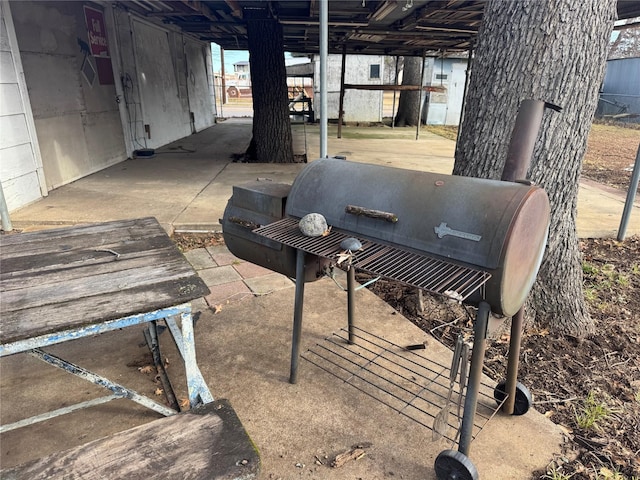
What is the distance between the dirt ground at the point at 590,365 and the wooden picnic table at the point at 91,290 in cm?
156

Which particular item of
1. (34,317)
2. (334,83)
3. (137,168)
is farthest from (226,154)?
(334,83)

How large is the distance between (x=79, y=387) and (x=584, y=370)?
2654mm

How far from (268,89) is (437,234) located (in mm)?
6253

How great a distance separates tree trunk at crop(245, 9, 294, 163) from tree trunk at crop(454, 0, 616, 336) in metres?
5.05

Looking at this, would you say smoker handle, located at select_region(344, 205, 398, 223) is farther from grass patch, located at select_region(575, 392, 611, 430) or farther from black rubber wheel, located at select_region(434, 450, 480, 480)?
grass patch, located at select_region(575, 392, 611, 430)

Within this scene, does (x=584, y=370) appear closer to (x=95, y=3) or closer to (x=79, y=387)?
(x=79, y=387)

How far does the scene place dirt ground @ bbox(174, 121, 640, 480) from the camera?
5.70ft

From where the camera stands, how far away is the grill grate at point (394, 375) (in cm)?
196

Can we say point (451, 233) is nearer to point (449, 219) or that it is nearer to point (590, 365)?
point (449, 219)

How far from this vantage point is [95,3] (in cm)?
664

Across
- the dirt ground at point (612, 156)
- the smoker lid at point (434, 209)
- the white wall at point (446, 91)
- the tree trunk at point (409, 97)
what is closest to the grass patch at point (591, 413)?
the smoker lid at point (434, 209)

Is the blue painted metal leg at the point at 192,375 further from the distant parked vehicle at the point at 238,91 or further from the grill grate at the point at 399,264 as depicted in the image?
the distant parked vehicle at the point at 238,91

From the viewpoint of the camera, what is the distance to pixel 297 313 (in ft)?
6.42

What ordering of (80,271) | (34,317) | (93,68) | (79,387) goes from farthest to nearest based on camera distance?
(93,68) < (79,387) < (80,271) < (34,317)
